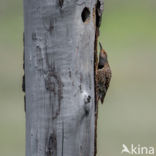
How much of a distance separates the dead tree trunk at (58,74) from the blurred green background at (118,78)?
20.1 ft

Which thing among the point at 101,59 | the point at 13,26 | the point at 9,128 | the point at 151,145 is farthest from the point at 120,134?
the point at 13,26

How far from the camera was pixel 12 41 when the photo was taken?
20.4m

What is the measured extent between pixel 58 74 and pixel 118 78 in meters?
11.2

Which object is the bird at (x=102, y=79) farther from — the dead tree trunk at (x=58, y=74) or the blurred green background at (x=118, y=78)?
the blurred green background at (x=118, y=78)

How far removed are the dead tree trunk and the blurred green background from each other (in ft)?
20.1

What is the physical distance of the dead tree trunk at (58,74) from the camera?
5.84m

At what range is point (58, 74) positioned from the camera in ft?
19.2

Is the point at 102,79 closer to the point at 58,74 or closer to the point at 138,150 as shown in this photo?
the point at 58,74

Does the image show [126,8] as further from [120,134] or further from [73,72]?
[73,72]

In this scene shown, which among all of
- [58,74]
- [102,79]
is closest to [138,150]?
[102,79]

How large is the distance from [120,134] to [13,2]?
1231 centimetres

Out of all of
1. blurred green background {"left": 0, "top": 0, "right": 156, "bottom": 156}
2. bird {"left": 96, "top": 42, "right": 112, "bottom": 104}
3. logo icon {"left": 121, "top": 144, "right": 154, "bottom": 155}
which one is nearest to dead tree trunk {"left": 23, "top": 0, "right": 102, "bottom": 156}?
bird {"left": 96, "top": 42, "right": 112, "bottom": 104}

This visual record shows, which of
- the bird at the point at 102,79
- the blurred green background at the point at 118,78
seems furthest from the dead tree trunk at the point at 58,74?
the blurred green background at the point at 118,78

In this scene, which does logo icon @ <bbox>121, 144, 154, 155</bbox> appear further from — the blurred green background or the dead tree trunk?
the dead tree trunk
